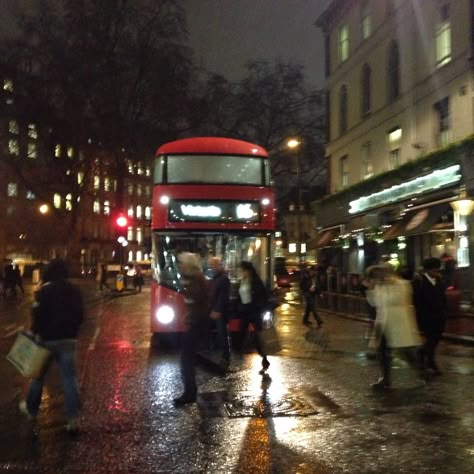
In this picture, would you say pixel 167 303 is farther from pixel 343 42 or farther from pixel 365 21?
pixel 343 42

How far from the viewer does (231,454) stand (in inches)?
241

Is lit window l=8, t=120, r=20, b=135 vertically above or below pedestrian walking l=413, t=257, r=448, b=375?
above

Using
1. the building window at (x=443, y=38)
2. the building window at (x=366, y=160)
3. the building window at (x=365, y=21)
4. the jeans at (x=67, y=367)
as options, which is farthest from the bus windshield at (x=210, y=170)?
the building window at (x=365, y=21)

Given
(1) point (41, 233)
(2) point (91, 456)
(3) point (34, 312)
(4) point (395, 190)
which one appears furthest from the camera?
(1) point (41, 233)

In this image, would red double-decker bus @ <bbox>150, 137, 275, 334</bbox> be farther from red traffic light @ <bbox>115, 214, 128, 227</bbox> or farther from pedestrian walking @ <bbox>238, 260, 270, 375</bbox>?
→ red traffic light @ <bbox>115, 214, 128, 227</bbox>

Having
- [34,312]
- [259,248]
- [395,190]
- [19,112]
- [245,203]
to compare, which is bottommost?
[34,312]

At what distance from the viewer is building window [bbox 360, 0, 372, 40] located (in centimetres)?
2983

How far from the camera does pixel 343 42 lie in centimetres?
3322

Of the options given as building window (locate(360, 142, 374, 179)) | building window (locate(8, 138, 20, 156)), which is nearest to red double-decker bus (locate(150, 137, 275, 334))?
building window (locate(360, 142, 374, 179))

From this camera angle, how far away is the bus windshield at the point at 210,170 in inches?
536

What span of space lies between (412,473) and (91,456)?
2760mm

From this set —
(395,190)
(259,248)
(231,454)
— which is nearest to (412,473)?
(231,454)

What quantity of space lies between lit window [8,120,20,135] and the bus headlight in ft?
90.3

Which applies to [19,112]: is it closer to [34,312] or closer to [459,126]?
[459,126]
